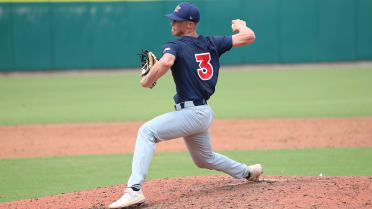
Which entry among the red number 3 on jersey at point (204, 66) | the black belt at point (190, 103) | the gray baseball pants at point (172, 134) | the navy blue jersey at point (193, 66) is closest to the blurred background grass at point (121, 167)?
the gray baseball pants at point (172, 134)

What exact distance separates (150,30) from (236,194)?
16550 mm

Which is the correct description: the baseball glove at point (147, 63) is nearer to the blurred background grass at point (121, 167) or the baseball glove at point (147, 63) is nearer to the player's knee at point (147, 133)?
the player's knee at point (147, 133)

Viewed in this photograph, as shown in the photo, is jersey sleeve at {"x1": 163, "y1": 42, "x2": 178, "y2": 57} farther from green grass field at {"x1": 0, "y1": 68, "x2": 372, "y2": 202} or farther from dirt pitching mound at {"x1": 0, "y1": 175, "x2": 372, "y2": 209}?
green grass field at {"x1": 0, "y1": 68, "x2": 372, "y2": 202}

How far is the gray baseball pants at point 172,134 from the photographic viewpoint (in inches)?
188

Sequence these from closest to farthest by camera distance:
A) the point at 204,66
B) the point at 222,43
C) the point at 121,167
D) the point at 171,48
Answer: the point at 171,48, the point at 204,66, the point at 222,43, the point at 121,167

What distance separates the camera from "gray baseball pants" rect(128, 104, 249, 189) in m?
4.77

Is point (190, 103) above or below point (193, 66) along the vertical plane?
below

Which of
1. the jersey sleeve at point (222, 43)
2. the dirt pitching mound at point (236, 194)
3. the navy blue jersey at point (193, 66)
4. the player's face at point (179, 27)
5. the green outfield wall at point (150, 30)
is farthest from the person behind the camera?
the green outfield wall at point (150, 30)

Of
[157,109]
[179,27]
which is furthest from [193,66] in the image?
[157,109]

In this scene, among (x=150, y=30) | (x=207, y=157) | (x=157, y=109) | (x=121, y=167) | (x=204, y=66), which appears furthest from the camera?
(x=150, y=30)

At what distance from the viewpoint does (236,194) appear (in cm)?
509

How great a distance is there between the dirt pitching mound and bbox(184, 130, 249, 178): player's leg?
16cm

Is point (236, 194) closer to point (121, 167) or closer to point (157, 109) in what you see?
point (121, 167)

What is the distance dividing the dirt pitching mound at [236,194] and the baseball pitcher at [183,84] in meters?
0.44
